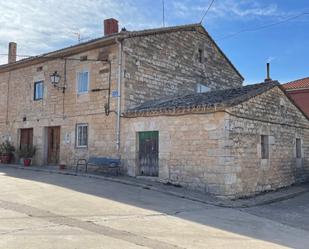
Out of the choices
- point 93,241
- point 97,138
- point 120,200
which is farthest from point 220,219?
point 97,138

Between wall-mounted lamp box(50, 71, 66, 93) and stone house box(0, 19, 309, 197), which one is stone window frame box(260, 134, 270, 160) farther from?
wall-mounted lamp box(50, 71, 66, 93)

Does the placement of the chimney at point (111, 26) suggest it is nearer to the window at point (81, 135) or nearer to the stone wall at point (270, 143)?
the window at point (81, 135)

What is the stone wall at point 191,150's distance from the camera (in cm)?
1181

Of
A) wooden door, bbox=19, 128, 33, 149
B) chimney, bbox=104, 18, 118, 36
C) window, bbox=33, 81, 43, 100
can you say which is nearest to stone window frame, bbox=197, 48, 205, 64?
chimney, bbox=104, 18, 118, 36

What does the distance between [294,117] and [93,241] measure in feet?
42.1

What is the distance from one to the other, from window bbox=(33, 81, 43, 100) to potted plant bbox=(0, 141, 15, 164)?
290 cm

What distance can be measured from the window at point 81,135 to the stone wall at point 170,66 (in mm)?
2520

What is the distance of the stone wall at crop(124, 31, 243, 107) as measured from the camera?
15.4 meters

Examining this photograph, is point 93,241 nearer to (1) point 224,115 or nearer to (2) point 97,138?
(1) point 224,115

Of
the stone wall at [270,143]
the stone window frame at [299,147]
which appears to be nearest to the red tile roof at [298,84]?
the stone wall at [270,143]

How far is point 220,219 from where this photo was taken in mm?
8906

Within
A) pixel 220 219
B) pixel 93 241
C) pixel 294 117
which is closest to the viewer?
pixel 93 241

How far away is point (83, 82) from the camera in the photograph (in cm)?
1647

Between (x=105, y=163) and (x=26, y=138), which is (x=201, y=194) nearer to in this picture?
(x=105, y=163)
